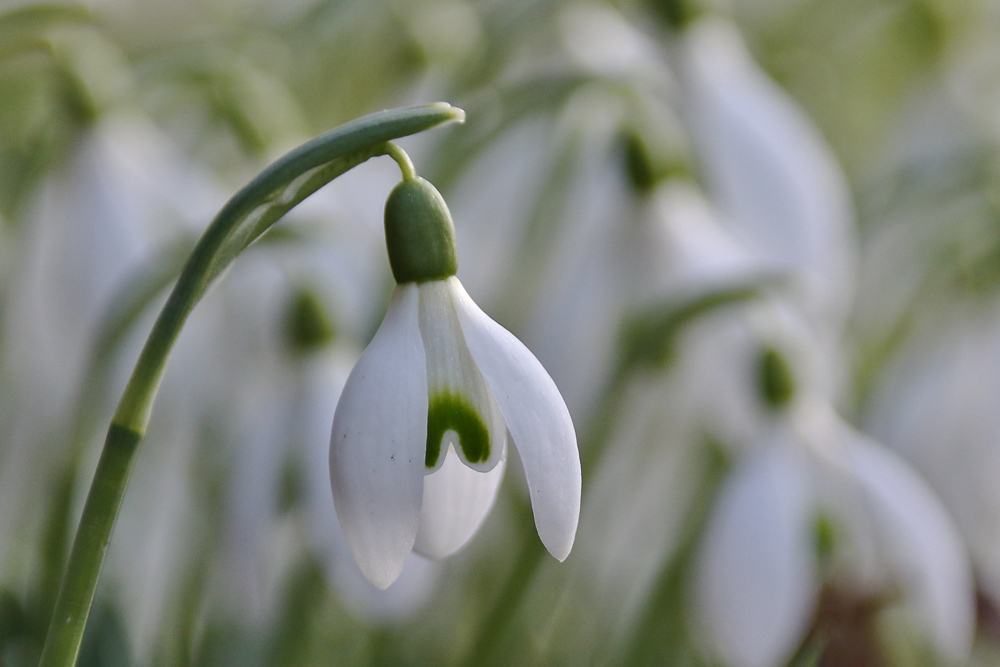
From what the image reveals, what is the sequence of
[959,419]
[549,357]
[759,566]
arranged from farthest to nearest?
[959,419]
[549,357]
[759,566]

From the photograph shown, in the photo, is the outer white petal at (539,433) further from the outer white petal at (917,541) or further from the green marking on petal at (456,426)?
the outer white petal at (917,541)

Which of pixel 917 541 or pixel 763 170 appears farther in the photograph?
pixel 763 170

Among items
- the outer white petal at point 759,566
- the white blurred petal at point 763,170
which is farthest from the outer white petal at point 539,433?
the white blurred petal at point 763,170

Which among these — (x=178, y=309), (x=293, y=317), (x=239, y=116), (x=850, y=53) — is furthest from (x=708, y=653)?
(x=850, y=53)

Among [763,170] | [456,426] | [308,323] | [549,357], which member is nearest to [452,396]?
[456,426]

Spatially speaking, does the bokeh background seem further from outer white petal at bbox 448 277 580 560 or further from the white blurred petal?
outer white petal at bbox 448 277 580 560

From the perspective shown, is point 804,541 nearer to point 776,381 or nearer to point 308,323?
point 776,381
